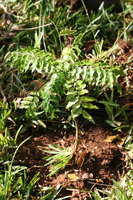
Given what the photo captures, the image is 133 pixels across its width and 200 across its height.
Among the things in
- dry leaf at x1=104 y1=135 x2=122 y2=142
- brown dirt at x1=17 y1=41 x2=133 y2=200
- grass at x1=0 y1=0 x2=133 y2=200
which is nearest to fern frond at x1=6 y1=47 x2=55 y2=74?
grass at x1=0 y1=0 x2=133 y2=200

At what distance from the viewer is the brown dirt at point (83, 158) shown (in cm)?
232

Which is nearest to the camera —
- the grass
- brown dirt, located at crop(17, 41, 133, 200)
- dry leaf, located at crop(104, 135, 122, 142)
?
the grass

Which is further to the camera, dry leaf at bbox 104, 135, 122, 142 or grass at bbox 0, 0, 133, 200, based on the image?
dry leaf at bbox 104, 135, 122, 142

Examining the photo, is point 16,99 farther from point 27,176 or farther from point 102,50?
point 102,50

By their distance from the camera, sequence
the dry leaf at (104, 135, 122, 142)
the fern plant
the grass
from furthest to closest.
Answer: the dry leaf at (104, 135, 122, 142) → the grass → the fern plant

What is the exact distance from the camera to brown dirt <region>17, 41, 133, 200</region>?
7.62ft

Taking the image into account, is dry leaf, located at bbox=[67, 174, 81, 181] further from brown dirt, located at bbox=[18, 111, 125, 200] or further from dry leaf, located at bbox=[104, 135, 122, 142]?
dry leaf, located at bbox=[104, 135, 122, 142]

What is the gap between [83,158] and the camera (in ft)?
7.85

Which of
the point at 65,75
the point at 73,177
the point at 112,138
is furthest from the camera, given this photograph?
the point at 112,138

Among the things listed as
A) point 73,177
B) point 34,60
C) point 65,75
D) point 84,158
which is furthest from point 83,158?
point 34,60

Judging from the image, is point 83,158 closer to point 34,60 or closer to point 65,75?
point 65,75

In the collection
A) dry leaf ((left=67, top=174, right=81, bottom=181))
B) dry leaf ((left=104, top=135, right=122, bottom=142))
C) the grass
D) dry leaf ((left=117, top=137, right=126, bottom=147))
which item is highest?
the grass

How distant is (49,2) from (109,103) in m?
1.51


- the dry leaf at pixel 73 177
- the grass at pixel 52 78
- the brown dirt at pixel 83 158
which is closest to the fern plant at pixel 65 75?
the grass at pixel 52 78
